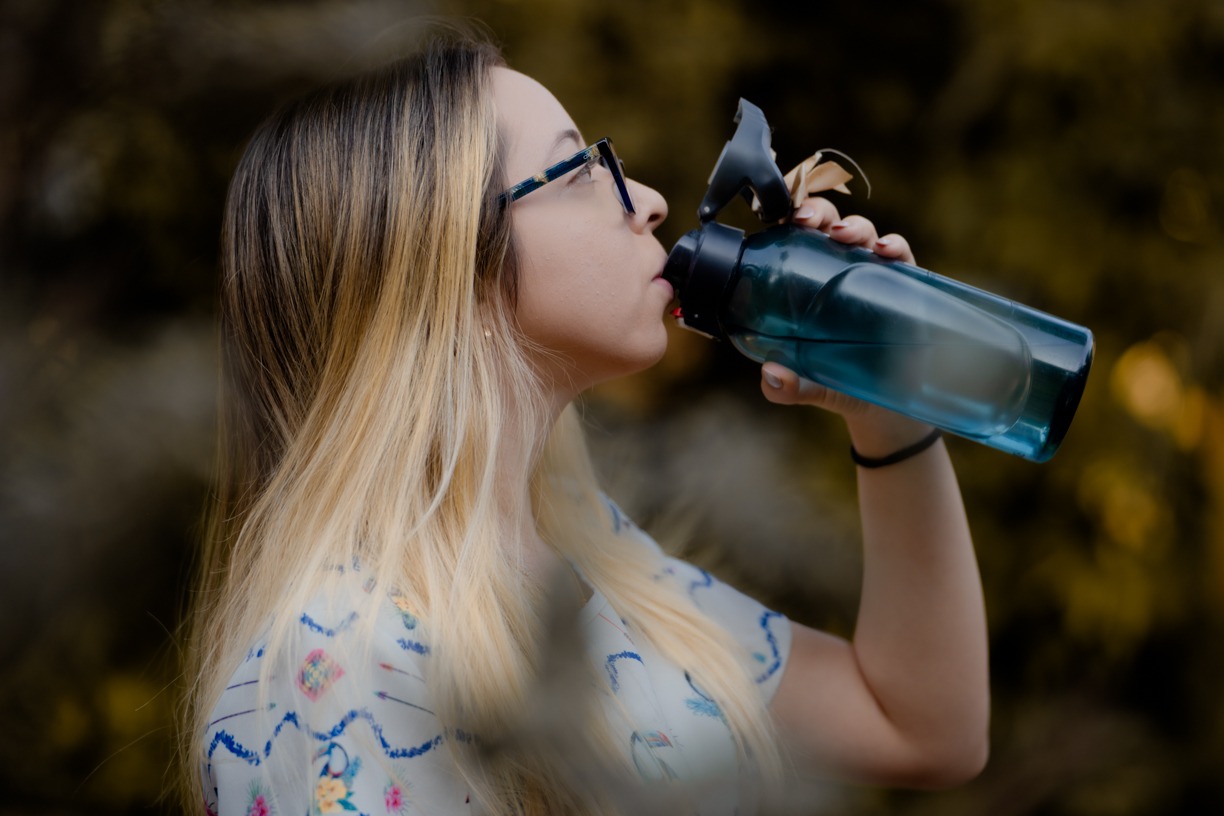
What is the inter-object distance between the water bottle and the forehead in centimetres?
16

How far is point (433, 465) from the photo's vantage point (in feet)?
3.31

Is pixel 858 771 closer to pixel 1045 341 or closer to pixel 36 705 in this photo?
pixel 1045 341

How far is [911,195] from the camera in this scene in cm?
202

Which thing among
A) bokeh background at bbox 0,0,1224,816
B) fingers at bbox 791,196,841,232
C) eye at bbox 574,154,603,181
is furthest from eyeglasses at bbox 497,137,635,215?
bokeh background at bbox 0,0,1224,816

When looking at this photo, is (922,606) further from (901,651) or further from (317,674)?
(317,674)

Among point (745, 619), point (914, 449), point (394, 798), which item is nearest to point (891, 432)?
point (914, 449)

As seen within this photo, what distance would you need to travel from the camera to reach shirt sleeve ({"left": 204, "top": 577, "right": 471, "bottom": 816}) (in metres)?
0.79

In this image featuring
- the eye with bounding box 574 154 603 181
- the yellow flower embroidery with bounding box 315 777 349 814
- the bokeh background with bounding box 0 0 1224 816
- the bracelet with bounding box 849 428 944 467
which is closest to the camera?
the yellow flower embroidery with bounding box 315 777 349 814

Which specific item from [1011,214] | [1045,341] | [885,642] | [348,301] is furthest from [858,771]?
[1011,214]

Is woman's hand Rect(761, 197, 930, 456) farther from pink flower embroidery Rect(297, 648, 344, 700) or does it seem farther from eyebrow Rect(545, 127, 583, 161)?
A: pink flower embroidery Rect(297, 648, 344, 700)

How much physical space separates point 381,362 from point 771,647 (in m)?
0.57

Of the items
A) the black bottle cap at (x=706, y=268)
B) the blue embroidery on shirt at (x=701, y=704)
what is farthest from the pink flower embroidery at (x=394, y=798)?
the black bottle cap at (x=706, y=268)

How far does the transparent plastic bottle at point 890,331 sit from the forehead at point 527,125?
159 mm

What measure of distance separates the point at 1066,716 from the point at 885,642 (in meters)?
1.03
